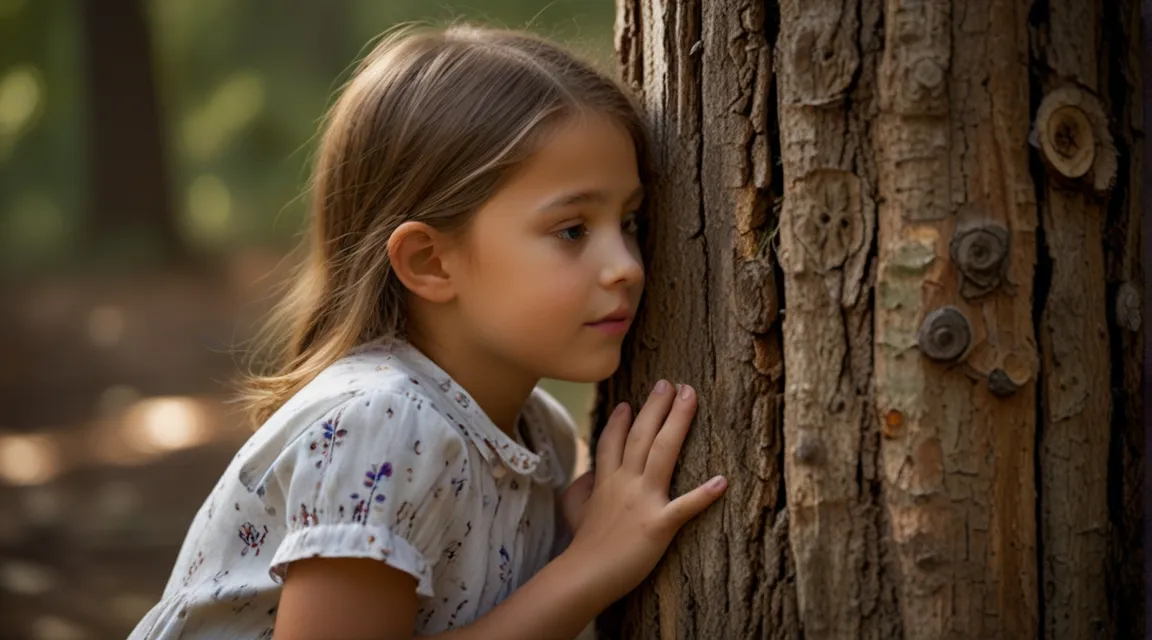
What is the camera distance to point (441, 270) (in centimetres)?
185

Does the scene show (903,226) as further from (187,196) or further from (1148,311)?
(187,196)

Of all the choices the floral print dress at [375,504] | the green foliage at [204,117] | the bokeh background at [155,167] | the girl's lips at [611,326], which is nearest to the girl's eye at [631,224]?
the girl's lips at [611,326]

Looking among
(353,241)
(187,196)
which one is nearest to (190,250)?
(187,196)

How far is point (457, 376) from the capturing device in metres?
1.91

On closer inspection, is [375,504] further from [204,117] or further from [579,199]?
[204,117]

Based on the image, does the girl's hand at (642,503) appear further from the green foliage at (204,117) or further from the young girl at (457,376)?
the green foliage at (204,117)

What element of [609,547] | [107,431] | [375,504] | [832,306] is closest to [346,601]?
[375,504]

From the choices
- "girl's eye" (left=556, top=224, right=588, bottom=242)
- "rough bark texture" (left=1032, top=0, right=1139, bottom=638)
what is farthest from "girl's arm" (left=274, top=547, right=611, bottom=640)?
"rough bark texture" (left=1032, top=0, right=1139, bottom=638)

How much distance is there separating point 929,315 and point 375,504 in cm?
77

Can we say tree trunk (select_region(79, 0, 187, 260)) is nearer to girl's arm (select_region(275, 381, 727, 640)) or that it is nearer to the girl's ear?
the girl's ear

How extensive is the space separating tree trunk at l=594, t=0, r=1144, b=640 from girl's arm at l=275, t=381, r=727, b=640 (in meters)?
0.10

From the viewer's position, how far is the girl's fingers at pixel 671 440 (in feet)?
5.68

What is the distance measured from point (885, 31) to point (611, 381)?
75cm

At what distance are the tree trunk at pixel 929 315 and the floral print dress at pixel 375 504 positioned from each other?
0.38 meters
